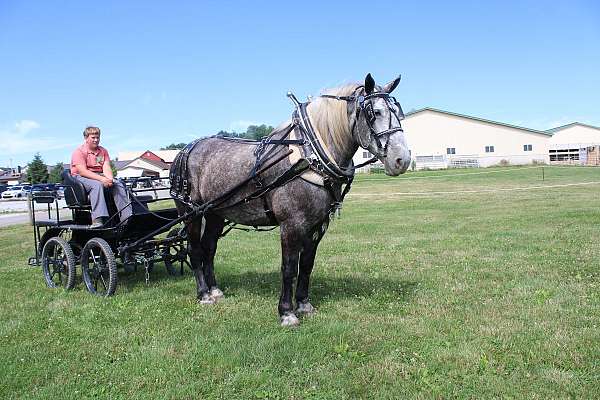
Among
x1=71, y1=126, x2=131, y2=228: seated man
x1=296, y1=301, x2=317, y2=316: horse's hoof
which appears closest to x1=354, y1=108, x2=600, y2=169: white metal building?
x1=71, y1=126, x2=131, y2=228: seated man

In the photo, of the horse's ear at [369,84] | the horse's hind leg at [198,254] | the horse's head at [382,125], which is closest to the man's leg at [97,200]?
the horse's hind leg at [198,254]

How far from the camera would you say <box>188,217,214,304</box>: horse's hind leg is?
7.01 meters

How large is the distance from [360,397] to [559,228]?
9803mm

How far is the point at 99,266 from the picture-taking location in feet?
24.1

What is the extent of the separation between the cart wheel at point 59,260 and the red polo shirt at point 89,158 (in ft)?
3.78

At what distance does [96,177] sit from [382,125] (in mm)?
4327

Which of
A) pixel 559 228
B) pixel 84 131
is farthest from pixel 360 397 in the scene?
pixel 559 228

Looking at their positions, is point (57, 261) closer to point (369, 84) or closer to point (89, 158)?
point (89, 158)

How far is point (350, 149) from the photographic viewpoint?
216 inches

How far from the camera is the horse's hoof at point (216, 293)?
6.93m

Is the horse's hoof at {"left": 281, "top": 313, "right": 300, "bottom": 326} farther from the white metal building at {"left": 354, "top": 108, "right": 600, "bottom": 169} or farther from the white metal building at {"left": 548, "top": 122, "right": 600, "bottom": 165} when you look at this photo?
the white metal building at {"left": 548, "top": 122, "right": 600, "bottom": 165}

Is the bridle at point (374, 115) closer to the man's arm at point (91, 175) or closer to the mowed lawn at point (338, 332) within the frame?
the mowed lawn at point (338, 332)

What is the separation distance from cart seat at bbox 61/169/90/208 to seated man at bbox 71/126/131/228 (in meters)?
0.07

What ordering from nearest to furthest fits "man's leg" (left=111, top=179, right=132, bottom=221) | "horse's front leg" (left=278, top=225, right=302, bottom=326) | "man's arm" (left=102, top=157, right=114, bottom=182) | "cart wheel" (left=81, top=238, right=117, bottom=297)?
1. "horse's front leg" (left=278, top=225, right=302, bottom=326)
2. "cart wheel" (left=81, top=238, right=117, bottom=297)
3. "man's leg" (left=111, top=179, right=132, bottom=221)
4. "man's arm" (left=102, top=157, right=114, bottom=182)
